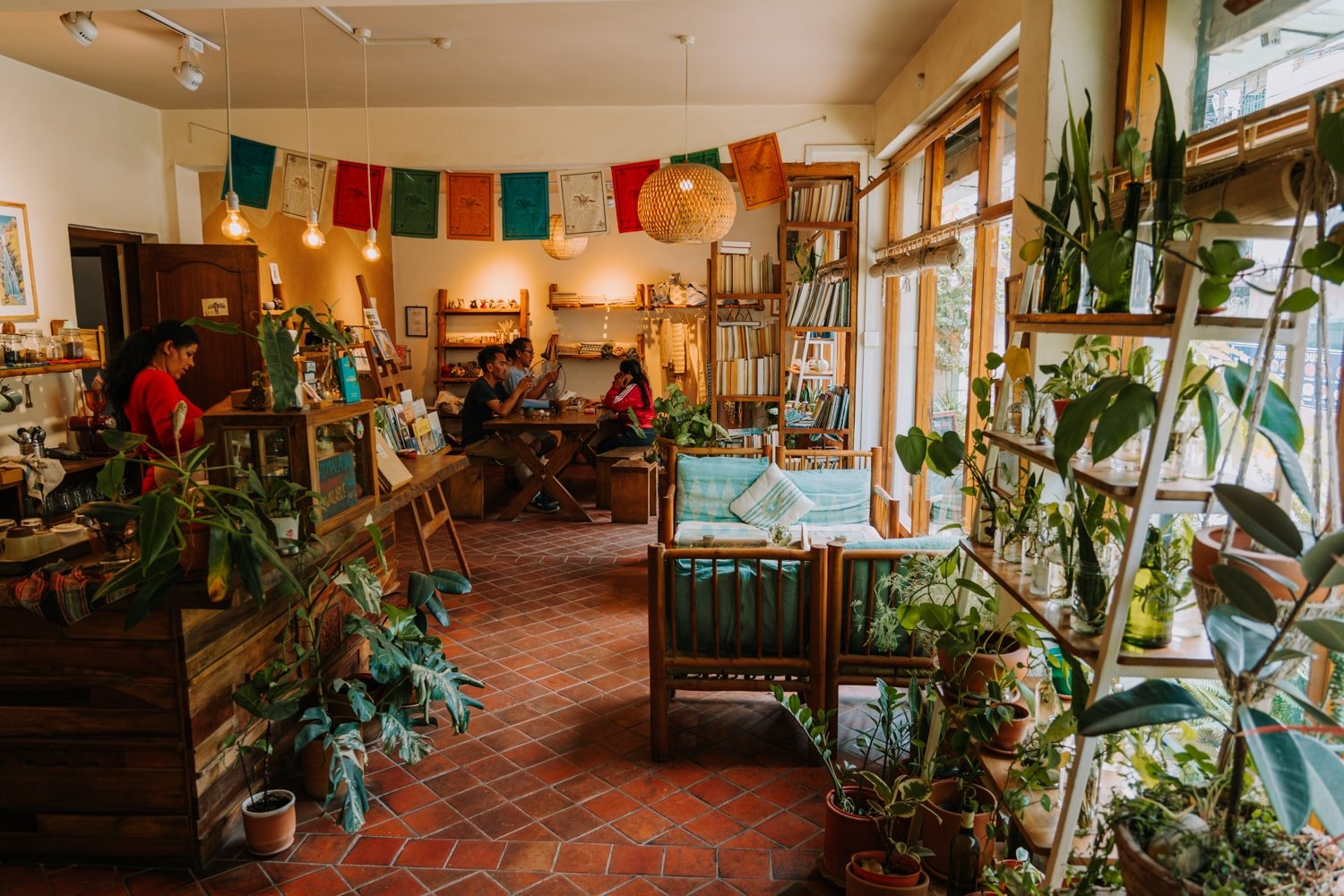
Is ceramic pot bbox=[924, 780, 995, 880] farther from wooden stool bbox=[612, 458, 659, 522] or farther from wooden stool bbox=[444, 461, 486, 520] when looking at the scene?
wooden stool bbox=[444, 461, 486, 520]

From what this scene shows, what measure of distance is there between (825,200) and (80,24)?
4.56 meters

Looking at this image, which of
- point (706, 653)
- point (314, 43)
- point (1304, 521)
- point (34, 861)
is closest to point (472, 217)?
point (314, 43)

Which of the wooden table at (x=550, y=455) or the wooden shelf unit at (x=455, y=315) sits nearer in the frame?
the wooden table at (x=550, y=455)

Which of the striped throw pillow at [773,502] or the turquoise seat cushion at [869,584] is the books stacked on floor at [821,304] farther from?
the turquoise seat cushion at [869,584]

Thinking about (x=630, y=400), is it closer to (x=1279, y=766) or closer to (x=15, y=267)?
(x=15, y=267)

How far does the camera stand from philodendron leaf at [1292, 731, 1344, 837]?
1.25m

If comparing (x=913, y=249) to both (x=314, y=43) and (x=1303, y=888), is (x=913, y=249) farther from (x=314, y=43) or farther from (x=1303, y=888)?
(x=1303, y=888)

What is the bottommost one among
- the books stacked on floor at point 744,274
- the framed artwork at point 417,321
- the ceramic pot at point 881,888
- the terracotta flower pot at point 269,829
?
the terracotta flower pot at point 269,829

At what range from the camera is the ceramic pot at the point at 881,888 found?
2.39m

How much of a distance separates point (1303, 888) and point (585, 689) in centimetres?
325

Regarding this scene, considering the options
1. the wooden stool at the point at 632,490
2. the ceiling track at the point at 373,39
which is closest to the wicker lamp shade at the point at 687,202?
the ceiling track at the point at 373,39

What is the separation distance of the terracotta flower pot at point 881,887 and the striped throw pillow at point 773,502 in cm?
278

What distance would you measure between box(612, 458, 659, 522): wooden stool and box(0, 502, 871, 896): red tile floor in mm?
2848

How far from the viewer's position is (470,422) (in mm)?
8227
